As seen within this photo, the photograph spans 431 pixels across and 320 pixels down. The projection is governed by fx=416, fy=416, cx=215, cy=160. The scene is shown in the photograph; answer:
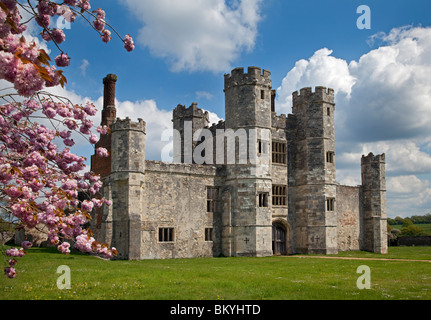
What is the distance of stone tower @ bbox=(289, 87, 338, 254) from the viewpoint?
31.5 m

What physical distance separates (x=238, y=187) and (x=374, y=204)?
50.5 feet

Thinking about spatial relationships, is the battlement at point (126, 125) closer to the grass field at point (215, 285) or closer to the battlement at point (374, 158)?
the grass field at point (215, 285)

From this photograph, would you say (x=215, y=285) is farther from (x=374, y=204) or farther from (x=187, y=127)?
(x=374, y=204)

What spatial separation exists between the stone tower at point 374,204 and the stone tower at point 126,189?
2172cm

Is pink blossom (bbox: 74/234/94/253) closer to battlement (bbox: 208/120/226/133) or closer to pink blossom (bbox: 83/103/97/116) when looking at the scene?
pink blossom (bbox: 83/103/97/116)

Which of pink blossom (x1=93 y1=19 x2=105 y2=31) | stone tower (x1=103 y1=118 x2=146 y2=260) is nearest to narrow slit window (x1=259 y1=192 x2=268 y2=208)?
stone tower (x1=103 y1=118 x2=146 y2=260)

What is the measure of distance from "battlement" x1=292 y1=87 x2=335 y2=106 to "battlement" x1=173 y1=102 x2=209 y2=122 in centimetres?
844

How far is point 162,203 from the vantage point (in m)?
27.1

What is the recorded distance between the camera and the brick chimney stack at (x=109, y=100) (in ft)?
101

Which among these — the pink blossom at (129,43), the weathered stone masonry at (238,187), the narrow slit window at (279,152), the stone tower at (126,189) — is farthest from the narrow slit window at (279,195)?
the pink blossom at (129,43)

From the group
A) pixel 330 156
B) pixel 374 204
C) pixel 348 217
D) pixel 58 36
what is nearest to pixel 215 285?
pixel 58 36

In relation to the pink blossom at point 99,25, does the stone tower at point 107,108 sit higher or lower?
higher
